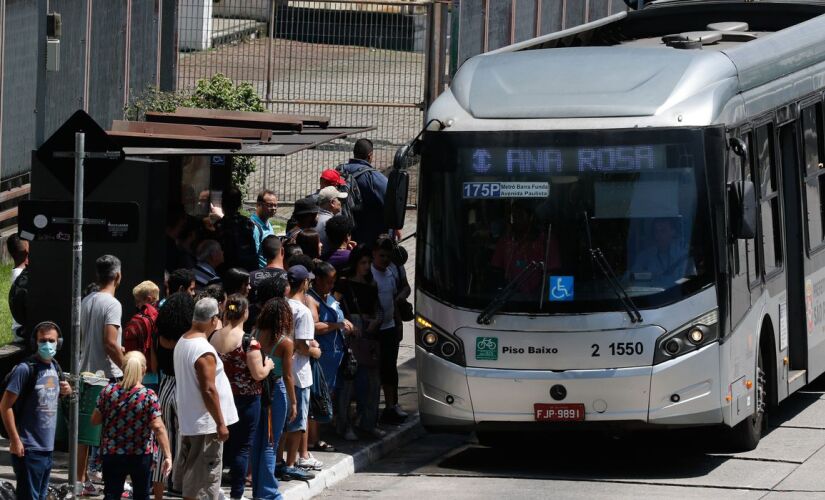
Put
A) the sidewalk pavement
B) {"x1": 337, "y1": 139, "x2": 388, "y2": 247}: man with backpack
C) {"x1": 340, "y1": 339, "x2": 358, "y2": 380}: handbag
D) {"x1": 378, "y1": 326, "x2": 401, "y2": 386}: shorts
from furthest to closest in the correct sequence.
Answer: {"x1": 337, "y1": 139, "x2": 388, "y2": 247}: man with backpack
{"x1": 378, "y1": 326, "x2": 401, "y2": 386}: shorts
{"x1": 340, "y1": 339, "x2": 358, "y2": 380}: handbag
the sidewalk pavement

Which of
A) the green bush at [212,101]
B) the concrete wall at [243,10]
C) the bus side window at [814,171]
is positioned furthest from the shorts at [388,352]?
the concrete wall at [243,10]

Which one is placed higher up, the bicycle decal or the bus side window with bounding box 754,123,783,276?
the bus side window with bounding box 754,123,783,276

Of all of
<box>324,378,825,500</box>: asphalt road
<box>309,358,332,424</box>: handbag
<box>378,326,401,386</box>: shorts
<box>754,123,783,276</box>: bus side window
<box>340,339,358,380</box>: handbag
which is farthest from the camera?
<box>378,326,401,386</box>: shorts

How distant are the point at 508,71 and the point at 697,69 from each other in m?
1.52

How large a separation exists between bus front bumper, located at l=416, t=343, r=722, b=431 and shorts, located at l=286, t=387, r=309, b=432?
4.14 feet

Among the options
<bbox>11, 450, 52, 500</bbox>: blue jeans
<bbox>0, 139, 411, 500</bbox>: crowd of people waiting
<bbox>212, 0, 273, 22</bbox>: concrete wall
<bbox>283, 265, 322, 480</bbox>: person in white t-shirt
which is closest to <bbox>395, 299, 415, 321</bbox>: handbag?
<bbox>0, 139, 411, 500</bbox>: crowd of people waiting

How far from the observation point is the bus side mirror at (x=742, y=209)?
480 inches

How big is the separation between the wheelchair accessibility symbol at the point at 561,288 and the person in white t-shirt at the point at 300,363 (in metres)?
1.85

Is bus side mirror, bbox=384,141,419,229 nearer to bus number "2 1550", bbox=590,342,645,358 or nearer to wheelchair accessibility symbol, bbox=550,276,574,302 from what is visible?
wheelchair accessibility symbol, bbox=550,276,574,302

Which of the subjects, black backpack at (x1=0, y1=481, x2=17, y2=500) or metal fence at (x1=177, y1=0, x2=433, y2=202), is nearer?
black backpack at (x1=0, y1=481, x2=17, y2=500)

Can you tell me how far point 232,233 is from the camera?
48.1 feet

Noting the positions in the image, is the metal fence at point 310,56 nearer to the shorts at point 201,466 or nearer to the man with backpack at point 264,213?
the man with backpack at point 264,213

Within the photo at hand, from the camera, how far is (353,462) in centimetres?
1294

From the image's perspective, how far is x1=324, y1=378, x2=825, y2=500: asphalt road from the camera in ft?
39.4
